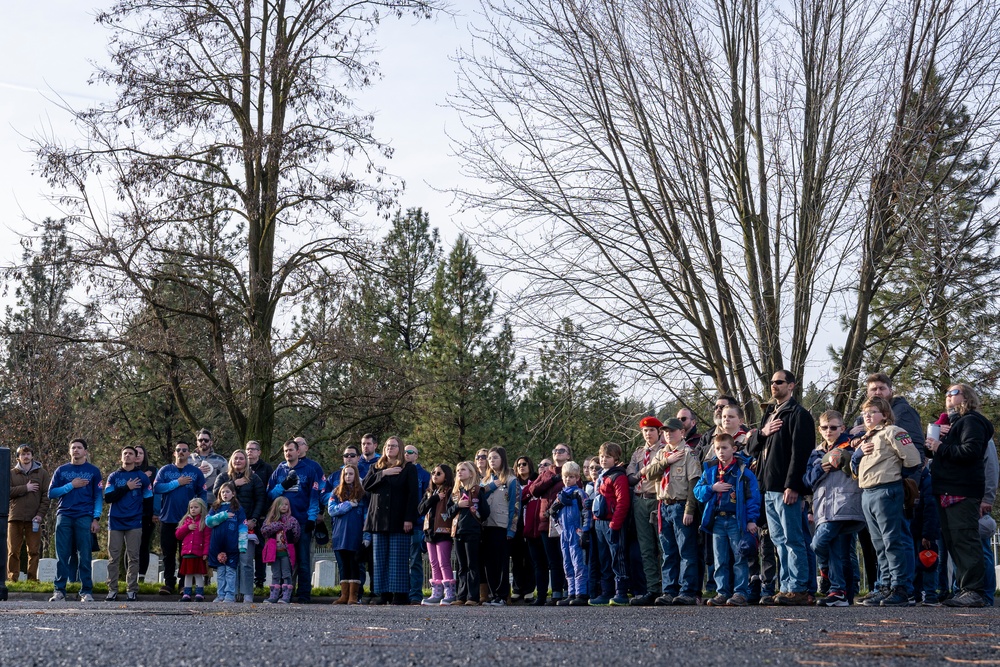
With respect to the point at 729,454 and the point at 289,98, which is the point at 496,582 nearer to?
the point at 729,454

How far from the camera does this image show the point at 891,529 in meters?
9.41

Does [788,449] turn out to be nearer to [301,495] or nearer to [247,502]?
[301,495]

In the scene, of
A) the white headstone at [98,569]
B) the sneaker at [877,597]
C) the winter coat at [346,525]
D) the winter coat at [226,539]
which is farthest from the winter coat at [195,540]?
the sneaker at [877,597]

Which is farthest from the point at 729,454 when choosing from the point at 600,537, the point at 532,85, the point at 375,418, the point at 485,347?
the point at 485,347

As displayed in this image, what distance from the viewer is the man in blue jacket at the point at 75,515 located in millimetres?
13773

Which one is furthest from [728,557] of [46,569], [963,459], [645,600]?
[46,569]

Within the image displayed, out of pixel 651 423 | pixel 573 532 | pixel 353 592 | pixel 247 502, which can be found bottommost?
pixel 353 592

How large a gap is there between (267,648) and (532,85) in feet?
35.6

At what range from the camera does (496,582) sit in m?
13.2

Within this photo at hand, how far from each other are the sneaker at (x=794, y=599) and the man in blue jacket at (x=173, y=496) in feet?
29.5

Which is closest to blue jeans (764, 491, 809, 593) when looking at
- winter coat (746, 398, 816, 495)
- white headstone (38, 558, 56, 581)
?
winter coat (746, 398, 816, 495)

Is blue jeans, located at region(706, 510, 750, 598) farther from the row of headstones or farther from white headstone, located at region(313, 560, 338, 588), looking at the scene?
white headstone, located at region(313, 560, 338, 588)

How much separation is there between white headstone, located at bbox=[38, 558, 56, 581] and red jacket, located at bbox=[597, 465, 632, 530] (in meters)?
9.91

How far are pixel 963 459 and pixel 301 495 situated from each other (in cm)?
834
